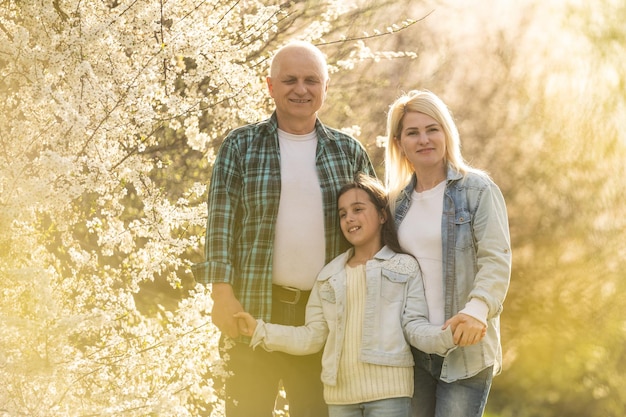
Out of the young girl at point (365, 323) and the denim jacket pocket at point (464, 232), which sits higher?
the denim jacket pocket at point (464, 232)

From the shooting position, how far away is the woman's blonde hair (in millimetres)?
2629

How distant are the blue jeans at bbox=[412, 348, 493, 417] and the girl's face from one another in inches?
16.2

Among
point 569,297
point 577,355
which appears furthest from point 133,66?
point 577,355

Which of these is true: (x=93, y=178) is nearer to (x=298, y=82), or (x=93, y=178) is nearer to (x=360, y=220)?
(x=298, y=82)

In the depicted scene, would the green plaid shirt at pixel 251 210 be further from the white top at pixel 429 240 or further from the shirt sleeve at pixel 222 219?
the white top at pixel 429 240

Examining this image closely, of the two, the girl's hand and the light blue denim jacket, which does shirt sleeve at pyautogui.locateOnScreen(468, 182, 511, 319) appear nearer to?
the light blue denim jacket

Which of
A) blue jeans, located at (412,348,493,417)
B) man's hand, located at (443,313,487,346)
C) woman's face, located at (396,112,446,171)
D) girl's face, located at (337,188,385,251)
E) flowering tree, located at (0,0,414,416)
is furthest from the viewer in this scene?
flowering tree, located at (0,0,414,416)

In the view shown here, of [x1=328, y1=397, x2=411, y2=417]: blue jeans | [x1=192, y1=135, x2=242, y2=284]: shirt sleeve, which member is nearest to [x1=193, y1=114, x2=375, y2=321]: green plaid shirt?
[x1=192, y1=135, x2=242, y2=284]: shirt sleeve

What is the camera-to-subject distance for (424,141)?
Result: 261 cm

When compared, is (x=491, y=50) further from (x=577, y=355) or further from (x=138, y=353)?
(x=138, y=353)

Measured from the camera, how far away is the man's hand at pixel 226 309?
273 centimetres

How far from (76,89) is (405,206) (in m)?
1.56

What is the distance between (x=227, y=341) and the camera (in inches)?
112

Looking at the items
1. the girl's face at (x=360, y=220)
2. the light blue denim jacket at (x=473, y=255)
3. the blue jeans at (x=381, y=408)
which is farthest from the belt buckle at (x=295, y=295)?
the light blue denim jacket at (x=473, y=255)
